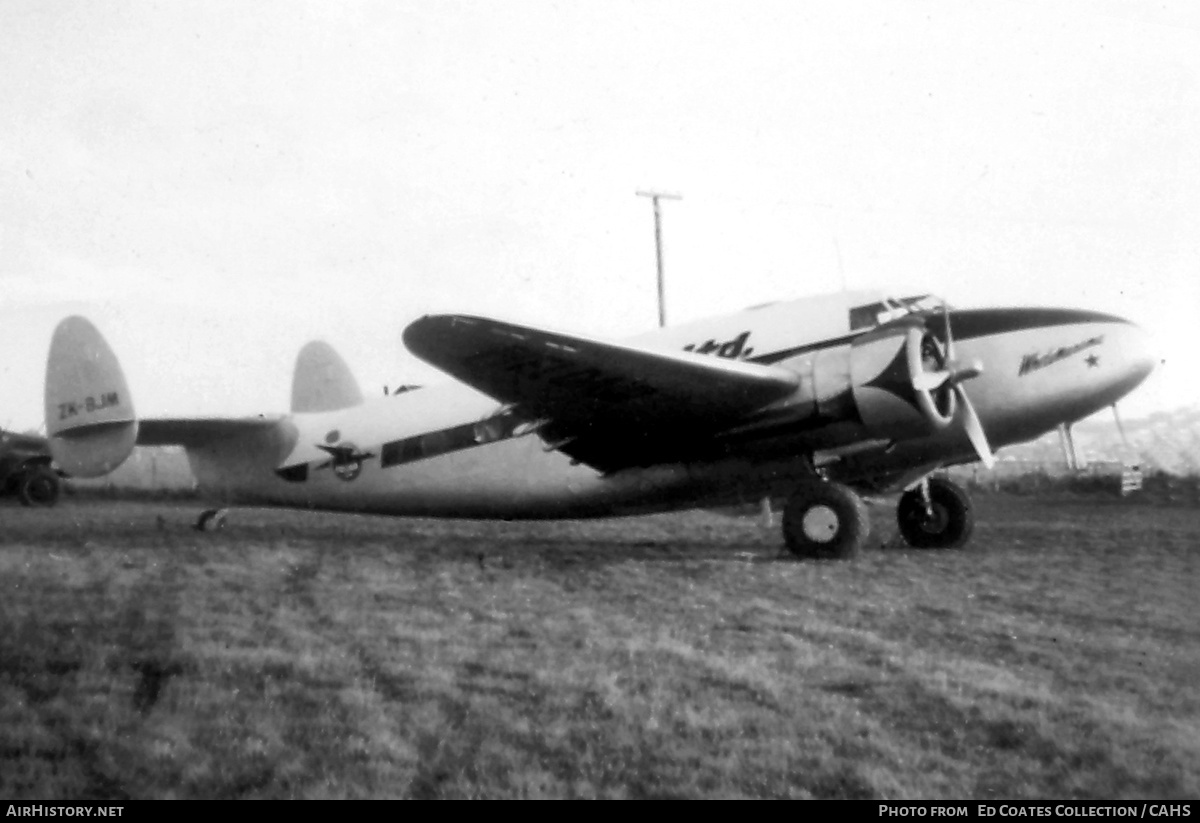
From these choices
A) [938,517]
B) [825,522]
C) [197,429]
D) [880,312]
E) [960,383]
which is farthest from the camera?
[197,429]

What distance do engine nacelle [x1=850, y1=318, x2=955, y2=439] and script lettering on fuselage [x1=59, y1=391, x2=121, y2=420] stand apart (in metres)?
5.96

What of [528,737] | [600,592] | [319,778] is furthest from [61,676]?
[600,592]

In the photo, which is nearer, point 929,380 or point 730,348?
point 929,380

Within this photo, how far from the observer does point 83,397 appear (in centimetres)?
813

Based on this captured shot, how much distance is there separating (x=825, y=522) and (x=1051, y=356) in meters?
2.47

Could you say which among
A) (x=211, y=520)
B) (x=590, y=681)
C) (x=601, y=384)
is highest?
(x=601, y=384)

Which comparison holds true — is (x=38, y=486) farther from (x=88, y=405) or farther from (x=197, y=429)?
(x=88, y=405)

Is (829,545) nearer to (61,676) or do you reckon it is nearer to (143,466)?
(61,676)

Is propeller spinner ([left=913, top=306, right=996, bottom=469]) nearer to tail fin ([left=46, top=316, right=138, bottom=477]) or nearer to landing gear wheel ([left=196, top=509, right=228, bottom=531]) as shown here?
tail fin ([left=46, top=316, right=138, bottom=477])

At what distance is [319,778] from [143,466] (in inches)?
889

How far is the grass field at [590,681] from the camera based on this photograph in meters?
2.83

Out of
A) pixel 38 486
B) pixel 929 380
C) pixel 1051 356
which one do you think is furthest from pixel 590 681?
pixel 38 486

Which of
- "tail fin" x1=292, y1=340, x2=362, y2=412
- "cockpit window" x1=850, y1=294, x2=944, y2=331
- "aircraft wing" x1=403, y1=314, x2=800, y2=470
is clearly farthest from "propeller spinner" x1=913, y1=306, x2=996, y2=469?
"tail fin" x1=292, y1=340, x2=362, y2=412

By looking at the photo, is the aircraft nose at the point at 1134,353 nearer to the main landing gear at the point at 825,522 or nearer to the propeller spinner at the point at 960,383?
the propeller spinner at the point at 960,383
